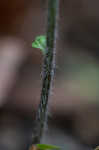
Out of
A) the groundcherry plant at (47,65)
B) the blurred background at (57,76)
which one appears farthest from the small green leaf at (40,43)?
the blurred background at (57,76)

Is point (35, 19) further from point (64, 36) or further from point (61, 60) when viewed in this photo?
point (61, 60)

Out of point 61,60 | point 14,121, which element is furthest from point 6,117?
point 61,60

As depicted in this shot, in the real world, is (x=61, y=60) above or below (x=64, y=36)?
below

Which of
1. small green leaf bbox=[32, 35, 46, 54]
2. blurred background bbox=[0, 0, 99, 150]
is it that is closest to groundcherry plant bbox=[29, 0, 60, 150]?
small green leaf bbox=[32, 35, 46, 54]

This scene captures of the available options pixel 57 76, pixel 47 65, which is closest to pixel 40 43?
pixel 47 65

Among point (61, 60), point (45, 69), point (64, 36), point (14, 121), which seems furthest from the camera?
point (64, 36)

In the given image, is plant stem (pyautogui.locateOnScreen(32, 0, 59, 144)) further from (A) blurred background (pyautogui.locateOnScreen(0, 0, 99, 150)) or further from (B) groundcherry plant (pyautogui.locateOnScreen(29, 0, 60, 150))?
(A) blurred background (pyautogui.locateOnScreen(0, 0, 99, 150))

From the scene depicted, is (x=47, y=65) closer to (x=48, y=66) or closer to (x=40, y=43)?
(x=48, y=66)

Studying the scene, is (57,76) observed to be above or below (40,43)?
below
